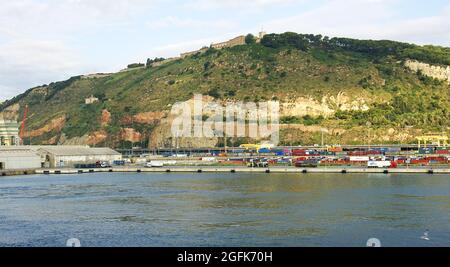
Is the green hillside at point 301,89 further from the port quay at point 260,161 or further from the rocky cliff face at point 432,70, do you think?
the port quay at point 260,161

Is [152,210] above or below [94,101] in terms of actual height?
below

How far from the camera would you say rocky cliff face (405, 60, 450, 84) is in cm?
17612

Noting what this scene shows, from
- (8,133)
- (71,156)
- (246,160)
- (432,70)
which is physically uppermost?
(432,70)

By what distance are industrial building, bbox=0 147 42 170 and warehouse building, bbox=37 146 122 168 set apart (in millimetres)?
3052

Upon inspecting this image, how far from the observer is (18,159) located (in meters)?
115

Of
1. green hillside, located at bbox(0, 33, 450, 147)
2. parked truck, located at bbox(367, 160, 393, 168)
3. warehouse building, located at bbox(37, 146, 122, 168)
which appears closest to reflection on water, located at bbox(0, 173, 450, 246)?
parked truck, located at bbox(367, 160, 393, 168)

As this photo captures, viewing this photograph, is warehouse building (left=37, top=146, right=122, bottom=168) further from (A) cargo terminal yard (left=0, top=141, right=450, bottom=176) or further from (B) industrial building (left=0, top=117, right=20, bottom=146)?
(B) industrial building (left=0, top=117, right=20, bottom=146)

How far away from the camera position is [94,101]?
195m

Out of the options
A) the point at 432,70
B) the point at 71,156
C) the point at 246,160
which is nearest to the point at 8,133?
the point at 71,156

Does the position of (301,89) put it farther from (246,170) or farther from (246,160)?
(246,170)

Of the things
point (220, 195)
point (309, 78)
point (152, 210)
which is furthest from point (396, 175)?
point (309, 78)

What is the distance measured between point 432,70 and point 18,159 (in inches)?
4770
